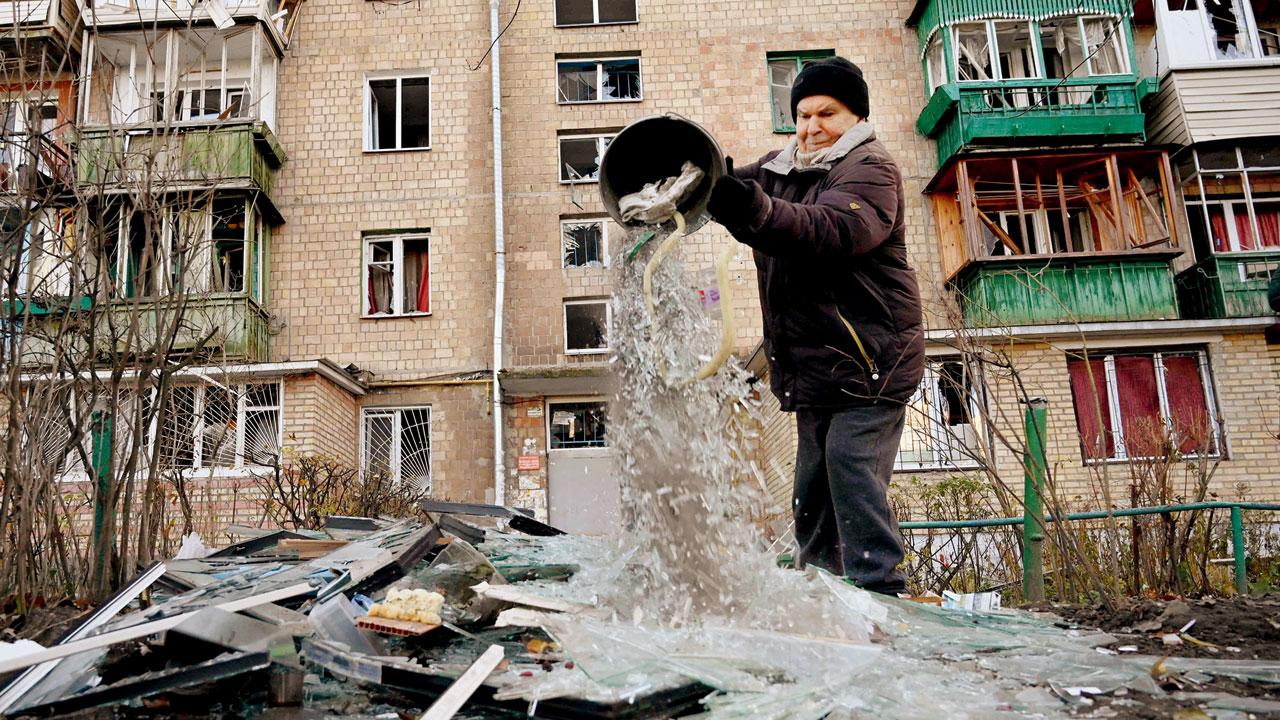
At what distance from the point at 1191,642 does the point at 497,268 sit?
12987 millimetres

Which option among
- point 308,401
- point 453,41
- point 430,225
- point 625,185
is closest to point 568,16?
point 453,41

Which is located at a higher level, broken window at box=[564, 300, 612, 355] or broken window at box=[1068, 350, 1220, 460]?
broken window at box=[564, 300, 612, 355]

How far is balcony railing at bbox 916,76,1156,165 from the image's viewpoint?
13.9 metres

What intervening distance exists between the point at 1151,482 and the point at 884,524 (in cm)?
391

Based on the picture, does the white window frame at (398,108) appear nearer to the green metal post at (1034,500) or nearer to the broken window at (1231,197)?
the broken window at (1231,197)

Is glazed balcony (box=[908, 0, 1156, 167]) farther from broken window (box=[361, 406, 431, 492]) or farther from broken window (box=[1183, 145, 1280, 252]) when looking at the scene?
broken window (box=[361, 406, 431, 492])

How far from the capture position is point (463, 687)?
192cm

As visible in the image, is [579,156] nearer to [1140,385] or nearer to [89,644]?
[1140,385]

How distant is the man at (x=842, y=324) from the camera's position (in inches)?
119

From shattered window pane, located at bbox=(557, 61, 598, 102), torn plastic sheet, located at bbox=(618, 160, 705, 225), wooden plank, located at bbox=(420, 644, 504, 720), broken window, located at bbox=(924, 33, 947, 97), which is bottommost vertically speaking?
wooden plank, located at bbox=(420, 644, 504, 720)

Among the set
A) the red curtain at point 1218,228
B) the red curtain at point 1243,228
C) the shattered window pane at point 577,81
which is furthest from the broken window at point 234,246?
the red curtain at point 1243,228

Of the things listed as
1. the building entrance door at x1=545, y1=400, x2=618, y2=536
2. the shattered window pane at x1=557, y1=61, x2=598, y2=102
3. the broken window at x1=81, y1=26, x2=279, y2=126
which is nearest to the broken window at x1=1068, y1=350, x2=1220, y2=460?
the building entrance door at x1=545, y1=400, x2=618, y2=536

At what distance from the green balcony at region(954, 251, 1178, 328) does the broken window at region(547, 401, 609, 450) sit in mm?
5912

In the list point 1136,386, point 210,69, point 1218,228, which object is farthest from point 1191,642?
point 210,69
